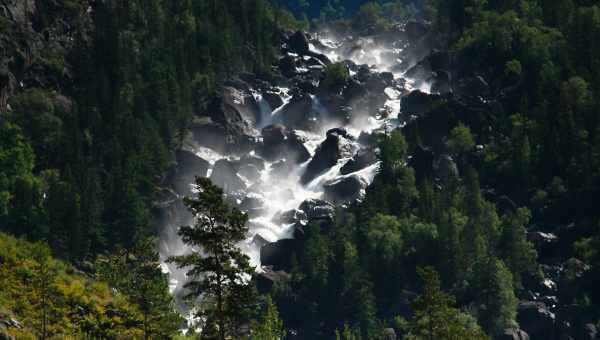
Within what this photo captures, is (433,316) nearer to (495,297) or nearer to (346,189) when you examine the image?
(495,297)

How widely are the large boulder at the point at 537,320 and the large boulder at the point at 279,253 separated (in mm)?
40412

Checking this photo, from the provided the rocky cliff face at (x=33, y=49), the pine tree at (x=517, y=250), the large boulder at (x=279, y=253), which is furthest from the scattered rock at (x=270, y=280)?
the rocky cliff face at (x=33, y=49)

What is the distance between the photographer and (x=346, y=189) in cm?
18612

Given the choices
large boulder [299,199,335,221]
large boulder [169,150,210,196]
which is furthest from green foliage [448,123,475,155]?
large boulder [169,150,210,196]

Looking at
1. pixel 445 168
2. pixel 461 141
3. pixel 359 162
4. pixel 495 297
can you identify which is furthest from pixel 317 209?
pixel 495 297

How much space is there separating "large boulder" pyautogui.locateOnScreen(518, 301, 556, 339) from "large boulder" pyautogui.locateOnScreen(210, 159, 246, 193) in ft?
222

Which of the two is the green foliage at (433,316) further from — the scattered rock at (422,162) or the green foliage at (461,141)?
the green foliage at (461,141)

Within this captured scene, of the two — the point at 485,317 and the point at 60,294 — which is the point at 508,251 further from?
the point at 60,294

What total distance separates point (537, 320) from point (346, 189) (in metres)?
56.7

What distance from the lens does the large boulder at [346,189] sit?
184875mm

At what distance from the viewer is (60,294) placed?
2630 inches

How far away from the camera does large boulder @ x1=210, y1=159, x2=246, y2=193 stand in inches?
7411

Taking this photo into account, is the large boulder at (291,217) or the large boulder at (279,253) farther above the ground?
the large boulder at (291,217)

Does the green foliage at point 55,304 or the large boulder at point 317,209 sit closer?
the green foliage at point 55,304
